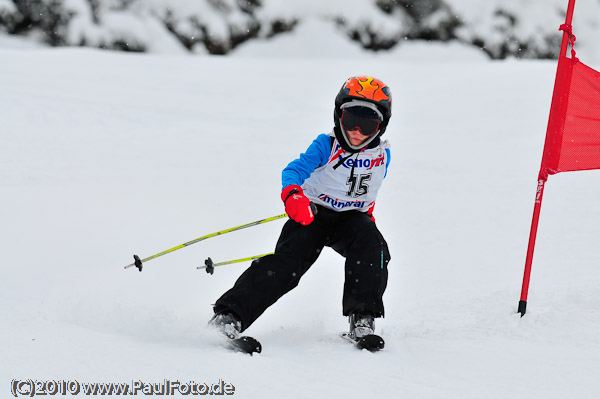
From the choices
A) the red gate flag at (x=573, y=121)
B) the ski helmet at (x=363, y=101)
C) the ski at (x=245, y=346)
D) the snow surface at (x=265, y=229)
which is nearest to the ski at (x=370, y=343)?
the snow surface at (x=265, y=229)

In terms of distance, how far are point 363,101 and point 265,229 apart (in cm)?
244

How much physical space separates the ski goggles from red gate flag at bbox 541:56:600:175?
3.27 ft

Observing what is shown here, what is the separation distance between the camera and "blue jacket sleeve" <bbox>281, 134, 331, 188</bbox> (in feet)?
10.6

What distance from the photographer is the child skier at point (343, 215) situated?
3.07 meters

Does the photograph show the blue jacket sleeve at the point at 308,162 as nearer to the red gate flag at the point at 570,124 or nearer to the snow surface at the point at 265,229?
the snow surface at the point at 265,229

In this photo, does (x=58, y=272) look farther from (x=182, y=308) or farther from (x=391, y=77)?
(x=391, y=77)

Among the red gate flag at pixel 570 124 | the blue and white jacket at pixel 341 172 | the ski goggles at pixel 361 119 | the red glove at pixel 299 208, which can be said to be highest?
the red gate flag at pixel 570 124

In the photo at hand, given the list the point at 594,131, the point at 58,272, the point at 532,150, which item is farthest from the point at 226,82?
the point at 594,131

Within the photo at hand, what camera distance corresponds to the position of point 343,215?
11.1 ft

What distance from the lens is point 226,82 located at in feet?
32.7

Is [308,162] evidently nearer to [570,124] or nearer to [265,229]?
[570,124]

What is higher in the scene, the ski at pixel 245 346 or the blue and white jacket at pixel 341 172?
the blue and white jacket at pixel 341 172

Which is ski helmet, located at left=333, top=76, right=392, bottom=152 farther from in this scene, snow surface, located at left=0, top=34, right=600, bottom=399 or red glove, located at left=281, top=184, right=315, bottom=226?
snow surface, located at left=0, top=34, right=600, bottom=399

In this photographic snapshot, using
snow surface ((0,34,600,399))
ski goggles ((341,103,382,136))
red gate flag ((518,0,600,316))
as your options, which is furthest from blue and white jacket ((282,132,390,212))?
red gate flag ((518,0,600,316))
